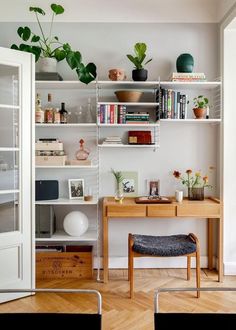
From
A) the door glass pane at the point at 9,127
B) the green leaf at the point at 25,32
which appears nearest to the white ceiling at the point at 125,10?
the green leaf at the point at 25,32

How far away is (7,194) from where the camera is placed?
302 cm

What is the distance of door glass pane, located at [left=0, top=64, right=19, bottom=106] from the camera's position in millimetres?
2998

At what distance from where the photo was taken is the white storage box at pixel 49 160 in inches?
136

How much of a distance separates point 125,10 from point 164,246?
242cm

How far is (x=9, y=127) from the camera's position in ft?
9.96

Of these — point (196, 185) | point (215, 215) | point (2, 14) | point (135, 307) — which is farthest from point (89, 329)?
point (2, 14)

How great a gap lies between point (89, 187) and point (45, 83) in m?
1.16

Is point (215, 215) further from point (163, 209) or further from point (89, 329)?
point (89, 329)

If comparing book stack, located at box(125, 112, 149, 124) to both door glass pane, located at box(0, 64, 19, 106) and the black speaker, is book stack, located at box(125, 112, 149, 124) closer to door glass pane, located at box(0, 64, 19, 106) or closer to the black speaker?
the black speaker

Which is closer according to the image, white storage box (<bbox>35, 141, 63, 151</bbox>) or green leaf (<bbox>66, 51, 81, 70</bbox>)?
green leaf (<bbox>66, 51, 81, 70</bbox>)

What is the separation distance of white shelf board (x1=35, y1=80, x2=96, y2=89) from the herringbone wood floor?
76.0 inches

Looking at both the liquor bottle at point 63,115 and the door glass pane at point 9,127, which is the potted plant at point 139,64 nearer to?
the liquor bottle at point 63,115

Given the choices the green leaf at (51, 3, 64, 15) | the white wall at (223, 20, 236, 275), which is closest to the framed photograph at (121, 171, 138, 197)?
the white wall at (223, 20, 236, 275)

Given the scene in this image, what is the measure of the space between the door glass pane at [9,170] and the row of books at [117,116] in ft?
3.03
